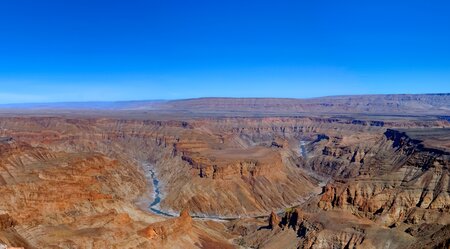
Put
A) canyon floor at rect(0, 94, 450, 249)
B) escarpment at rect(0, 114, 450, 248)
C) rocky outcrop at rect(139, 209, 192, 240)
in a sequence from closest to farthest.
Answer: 1. canyon floor at rect(0, 94, 450, 249)
2. escarpment at rect(0, 114, 450, 248)
3. rocky outcrop at rect(139, 209, 192, 240)

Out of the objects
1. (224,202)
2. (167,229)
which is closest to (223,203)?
(224,202)

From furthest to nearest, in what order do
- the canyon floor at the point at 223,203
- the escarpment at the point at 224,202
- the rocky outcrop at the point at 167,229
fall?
the rocky outcrop at the point at 167,229, the escarpment at the point at 224,202, the canyon floor at the point at 223,203

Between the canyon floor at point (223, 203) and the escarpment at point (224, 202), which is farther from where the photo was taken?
the escarpment at point (224, 202)

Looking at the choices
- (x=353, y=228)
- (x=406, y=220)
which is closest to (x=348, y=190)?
(x=406, y=220)

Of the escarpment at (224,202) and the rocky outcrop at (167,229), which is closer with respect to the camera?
the escarpment at (224,202)

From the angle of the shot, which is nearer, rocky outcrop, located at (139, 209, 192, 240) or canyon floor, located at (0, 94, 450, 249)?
canyon floor, located at (0, 94, 450, 249)

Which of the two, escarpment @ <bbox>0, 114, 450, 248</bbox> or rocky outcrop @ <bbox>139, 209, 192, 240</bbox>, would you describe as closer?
escarpment @ <bbox>0, 114, 450, 248</bbox>

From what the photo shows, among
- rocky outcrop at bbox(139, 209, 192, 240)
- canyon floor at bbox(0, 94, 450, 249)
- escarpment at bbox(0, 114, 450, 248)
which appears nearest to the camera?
canyon floor at bbox(0, 94, 450, 249)

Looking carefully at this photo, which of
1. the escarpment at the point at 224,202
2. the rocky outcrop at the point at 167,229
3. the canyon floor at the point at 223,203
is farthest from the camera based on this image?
the rocky outcrop at the point at 167,229

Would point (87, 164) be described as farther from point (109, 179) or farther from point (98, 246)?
point (98, 246)

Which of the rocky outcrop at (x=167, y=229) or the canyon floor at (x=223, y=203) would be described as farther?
the rocky outcrop at (x=167, y=229)

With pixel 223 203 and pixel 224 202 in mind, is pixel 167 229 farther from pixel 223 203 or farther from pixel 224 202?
pixel 224 202

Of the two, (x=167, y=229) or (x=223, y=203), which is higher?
(x=167, y=229)
